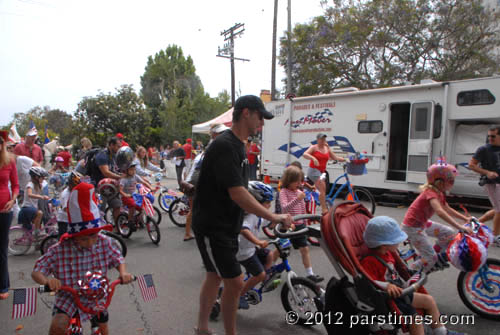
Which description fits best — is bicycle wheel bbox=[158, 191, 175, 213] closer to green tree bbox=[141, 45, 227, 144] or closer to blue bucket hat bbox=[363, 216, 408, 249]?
blue bucket hat bbox=[363, 216, 408, 249]

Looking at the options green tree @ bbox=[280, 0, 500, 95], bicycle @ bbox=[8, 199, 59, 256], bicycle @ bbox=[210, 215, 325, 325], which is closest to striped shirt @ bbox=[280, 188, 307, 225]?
bicycle @ bbox=[210, 215, 325, 325]

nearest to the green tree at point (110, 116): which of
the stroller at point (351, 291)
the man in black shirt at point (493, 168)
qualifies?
the man in black shirt at point (493, 168)

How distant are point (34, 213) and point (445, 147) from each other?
9.60 meters

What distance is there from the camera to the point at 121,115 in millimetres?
28641

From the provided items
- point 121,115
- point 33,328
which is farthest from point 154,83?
point 33,328

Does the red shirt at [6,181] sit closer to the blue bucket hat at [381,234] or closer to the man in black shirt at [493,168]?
the blue bucket hat at [381,234]

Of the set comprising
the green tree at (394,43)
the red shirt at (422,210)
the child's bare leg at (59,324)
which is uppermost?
the green tree at (394,43)

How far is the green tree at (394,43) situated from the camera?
18.1 metres

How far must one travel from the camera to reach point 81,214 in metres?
2.55

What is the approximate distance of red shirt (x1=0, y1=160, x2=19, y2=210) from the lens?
3.94 metres

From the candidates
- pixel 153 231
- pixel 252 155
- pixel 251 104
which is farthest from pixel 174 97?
pixel 251 104

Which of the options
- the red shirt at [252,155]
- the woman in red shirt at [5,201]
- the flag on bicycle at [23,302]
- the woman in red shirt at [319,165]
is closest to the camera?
the flag on bicycle at [23,302]

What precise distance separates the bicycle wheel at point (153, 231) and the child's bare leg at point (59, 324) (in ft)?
13.7

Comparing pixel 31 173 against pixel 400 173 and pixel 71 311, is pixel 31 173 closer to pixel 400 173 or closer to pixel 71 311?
pixel 71 311
